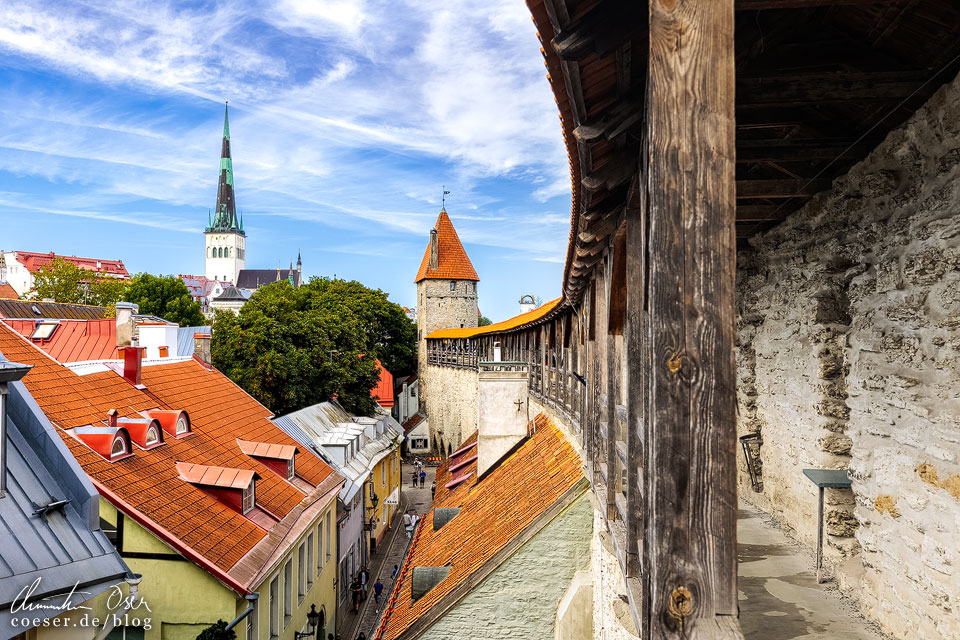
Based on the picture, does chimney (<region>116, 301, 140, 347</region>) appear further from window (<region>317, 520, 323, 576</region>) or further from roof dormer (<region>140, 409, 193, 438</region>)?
window (<region>317, 520, 323, 576</region>)

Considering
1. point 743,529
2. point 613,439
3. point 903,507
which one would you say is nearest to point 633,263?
point 613,439

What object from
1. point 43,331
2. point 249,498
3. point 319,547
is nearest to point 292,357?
point 319,547

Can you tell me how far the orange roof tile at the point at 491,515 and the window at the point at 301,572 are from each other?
1.63 m

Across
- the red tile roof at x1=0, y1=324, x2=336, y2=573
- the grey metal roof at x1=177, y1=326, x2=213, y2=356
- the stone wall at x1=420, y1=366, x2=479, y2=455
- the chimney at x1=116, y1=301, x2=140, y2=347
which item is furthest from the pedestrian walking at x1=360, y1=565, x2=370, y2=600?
the grey metal roof at x1=177, y1=326, x2=213, y2=356

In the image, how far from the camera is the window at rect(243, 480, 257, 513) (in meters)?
10.1

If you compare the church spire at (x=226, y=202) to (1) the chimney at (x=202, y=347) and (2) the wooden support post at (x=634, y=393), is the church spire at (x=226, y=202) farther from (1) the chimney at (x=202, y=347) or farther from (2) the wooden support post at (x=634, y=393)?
(2) the wooden support post at (x=634, y=393)

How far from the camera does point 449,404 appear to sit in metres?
32.7

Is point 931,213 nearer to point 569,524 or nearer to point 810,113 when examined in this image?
point 810,113

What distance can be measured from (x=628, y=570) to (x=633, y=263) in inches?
69.2

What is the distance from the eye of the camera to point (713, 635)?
182cm

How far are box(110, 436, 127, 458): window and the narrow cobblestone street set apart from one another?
784 centimetres

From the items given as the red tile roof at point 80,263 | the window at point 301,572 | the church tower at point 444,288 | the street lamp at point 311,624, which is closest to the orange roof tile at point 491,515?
the street lamp at point 311,624

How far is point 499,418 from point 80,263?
286 ft

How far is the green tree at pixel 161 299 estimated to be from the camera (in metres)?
41.3
